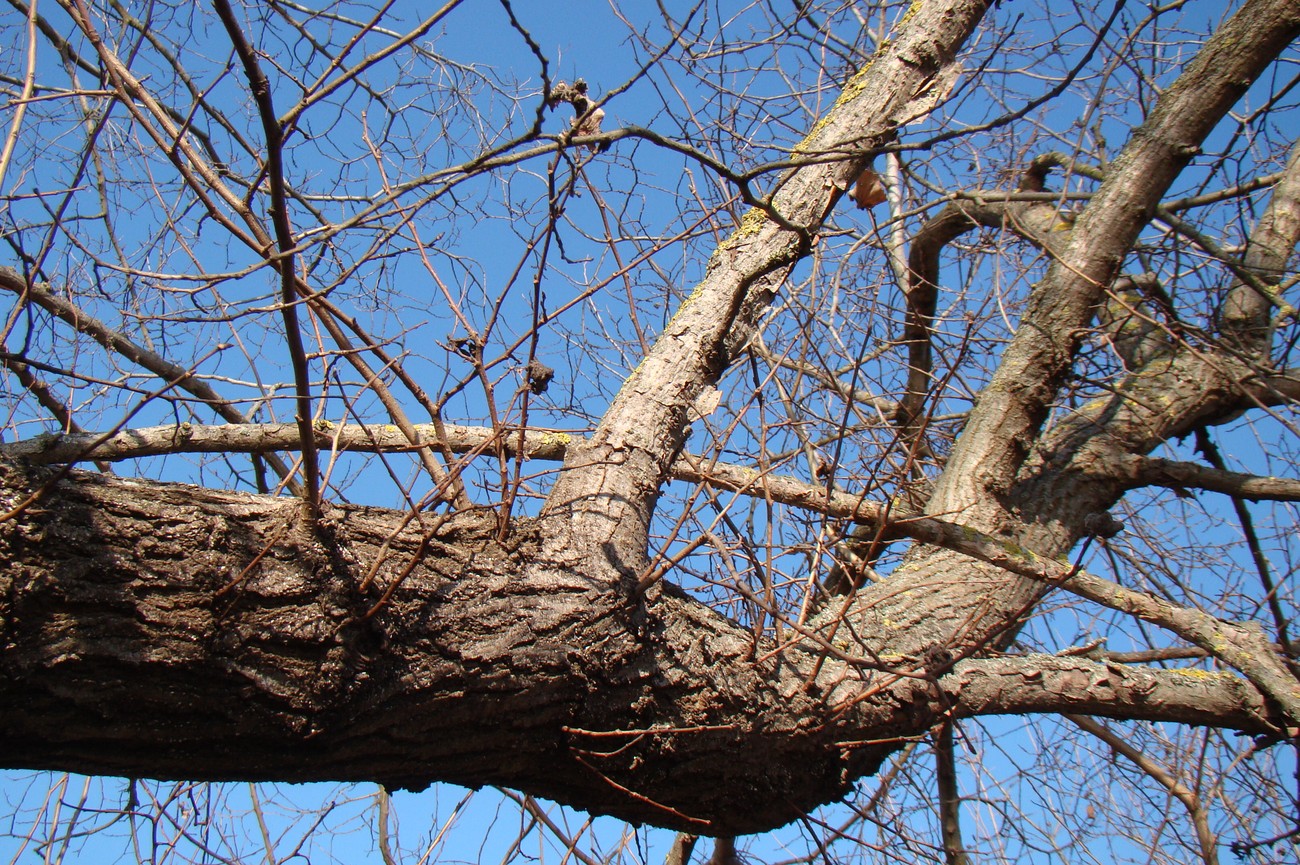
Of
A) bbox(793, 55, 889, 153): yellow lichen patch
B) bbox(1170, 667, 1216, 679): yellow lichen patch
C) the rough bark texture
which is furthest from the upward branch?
bbox(1170, 667, 1216, 679): yellow lichen patch

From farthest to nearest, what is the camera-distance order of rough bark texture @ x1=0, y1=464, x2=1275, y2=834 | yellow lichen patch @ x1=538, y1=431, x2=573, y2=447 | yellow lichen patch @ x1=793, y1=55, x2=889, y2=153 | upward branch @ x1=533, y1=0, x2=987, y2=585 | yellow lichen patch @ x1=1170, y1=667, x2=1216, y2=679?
1. yellow lichen patch @ x1=538, y1=431, x2=573, y2=447
2. yellow lichen patch @ x1=793, y1=55, x2=889, y2=153
3. yellow lichen patch @ x1=1170, y1=667, x2=1216, y2=679
4. upward branch @ x1=533, y1=0, x2=987, y2=585
5. rough bark texture @ x1=0, y1=464, x2=1275, y2=834

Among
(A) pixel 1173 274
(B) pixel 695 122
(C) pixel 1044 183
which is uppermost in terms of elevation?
(C) pixel 1044 183

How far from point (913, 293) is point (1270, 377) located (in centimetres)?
148

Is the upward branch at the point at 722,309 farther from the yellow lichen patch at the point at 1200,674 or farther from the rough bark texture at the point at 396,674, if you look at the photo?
the yellow lichen patch at the point at 1200,674

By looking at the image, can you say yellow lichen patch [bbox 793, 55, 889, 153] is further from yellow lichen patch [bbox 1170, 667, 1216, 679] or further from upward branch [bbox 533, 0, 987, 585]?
yellow lichen patch [bbox 1170, 667, 1216, 679]

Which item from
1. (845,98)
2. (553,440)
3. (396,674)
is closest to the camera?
(396,674)

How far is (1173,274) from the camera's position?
11.1ft

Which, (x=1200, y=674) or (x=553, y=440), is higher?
(x=553, y=440)

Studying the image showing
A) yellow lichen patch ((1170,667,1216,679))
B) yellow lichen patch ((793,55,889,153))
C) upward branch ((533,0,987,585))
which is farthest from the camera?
yellow lichen patch ((793,55,889,153))

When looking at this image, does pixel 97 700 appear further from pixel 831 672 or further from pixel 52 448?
pixel 831 672

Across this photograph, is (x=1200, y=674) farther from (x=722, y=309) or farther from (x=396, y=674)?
(x=396, y=674)

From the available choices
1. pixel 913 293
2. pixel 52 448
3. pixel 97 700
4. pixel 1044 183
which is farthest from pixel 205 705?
pixel 1044 183

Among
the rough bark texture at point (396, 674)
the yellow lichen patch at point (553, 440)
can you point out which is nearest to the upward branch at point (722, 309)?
the rough bark texture at point (396, 674)

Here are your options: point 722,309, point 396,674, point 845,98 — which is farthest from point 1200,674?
point 396,674
